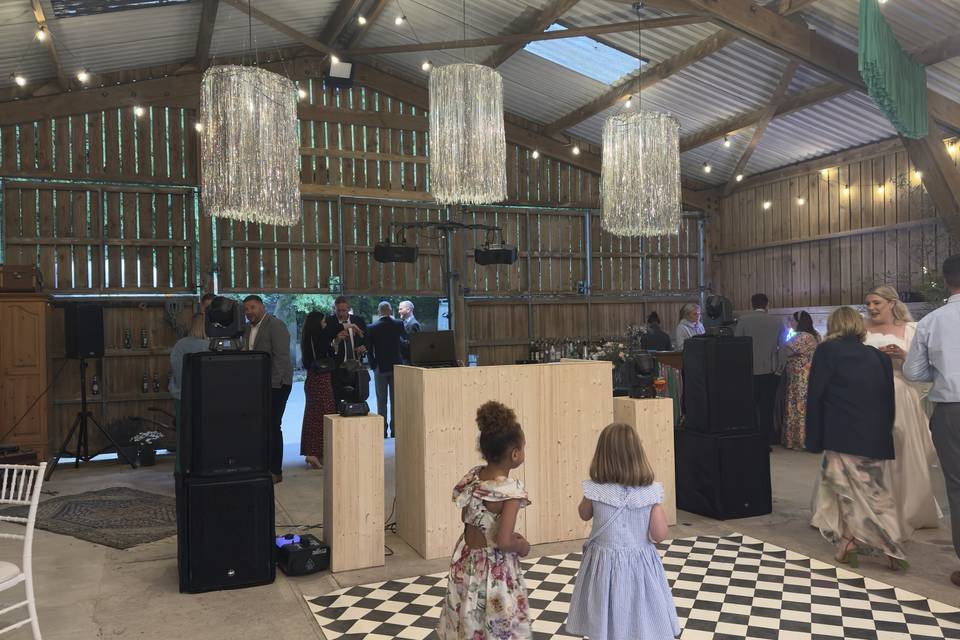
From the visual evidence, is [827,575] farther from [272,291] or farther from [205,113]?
[272,291]

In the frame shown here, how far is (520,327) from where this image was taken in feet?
38.0

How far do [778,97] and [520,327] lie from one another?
4786mm

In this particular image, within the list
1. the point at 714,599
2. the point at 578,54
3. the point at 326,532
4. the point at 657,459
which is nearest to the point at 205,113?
the point at 326,532

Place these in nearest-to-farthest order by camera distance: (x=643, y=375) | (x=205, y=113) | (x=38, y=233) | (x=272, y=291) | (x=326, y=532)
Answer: (x=326, y=532)
(x=205, y=113)
(x=643, y=375)
(x=38, y=233)
(x=272, y=291)

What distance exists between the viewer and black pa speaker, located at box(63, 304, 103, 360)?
26.2 ft

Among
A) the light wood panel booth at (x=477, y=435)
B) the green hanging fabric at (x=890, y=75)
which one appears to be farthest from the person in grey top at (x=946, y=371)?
the green hanging fabric at (x=890, y=75)

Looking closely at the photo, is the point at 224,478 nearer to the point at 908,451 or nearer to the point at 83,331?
the point at 908,451

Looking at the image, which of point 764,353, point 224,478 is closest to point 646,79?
point 764,353

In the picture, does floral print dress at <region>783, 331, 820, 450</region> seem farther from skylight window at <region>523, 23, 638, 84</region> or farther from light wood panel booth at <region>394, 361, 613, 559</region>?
skylight window at <region>523, 23, 638, 84</region>

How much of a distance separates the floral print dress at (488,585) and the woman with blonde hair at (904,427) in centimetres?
348

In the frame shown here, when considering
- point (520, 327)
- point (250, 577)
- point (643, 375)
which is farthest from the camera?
point (520, 327)

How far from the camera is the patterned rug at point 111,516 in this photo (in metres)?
5.32

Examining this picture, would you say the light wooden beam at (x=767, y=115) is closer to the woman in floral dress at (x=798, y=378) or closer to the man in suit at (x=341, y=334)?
the woman in floral dress at (x=798, y=378)

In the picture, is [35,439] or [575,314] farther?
[575,314]
